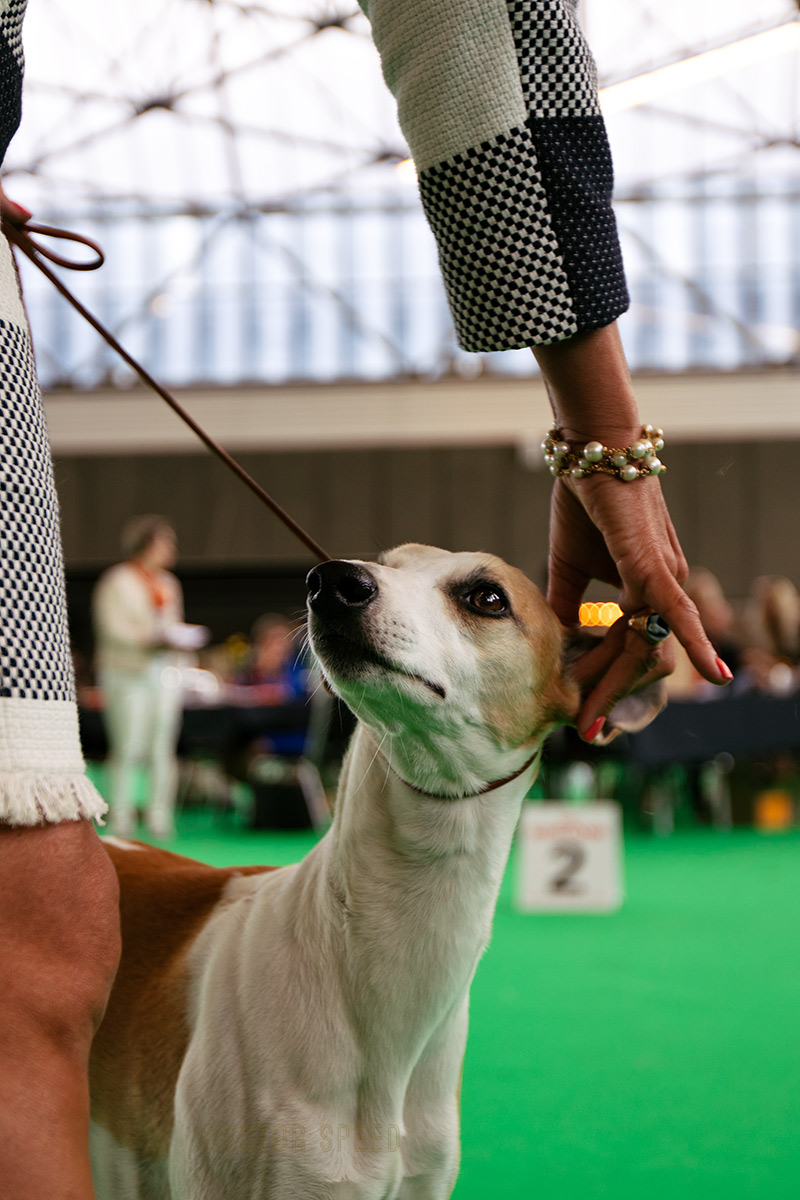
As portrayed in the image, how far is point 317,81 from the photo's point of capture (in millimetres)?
13812

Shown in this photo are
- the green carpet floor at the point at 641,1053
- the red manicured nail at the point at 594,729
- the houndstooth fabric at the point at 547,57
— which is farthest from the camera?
the green carpet floor at the point at 641,1053

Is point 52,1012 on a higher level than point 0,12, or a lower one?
lower

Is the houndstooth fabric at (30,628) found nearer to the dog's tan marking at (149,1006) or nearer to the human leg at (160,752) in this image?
the dog's tan marking at (149,1006)

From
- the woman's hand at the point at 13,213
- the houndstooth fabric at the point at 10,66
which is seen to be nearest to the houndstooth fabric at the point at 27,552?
the houndstooth fabric at the point at 10,66

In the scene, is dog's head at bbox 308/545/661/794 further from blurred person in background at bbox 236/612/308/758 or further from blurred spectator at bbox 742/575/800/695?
blurred spectator at bbox 742/575/800/695

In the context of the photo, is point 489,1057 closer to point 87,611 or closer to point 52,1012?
point 52,1012

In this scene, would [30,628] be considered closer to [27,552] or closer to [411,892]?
[27,552]

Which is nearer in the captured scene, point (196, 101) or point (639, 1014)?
point (639, 1014)

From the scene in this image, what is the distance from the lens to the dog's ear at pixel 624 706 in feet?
4.27

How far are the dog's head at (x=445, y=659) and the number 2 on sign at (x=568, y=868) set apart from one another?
3.14 m

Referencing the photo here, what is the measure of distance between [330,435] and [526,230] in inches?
536

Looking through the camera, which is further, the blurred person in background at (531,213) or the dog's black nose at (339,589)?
the dog's black nose at (339,589)

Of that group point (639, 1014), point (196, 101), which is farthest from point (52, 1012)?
point (196, 101)

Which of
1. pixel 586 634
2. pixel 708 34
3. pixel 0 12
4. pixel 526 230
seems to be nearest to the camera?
pixel 0 12
